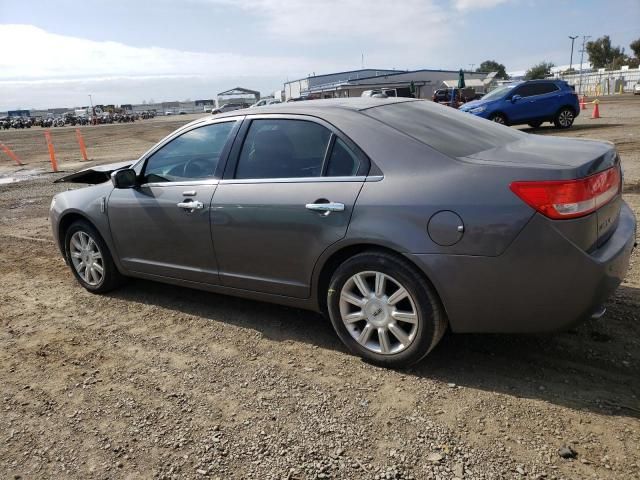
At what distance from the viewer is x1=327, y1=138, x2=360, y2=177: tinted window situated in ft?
11.0

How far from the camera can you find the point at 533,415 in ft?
9.23

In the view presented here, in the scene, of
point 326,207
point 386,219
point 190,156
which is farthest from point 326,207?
point 190,156

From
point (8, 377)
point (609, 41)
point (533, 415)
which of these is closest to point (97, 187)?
point (8, 377)

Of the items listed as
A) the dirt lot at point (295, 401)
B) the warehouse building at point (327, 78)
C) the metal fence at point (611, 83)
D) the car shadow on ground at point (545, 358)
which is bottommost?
the dirt lot at point (295, 401)

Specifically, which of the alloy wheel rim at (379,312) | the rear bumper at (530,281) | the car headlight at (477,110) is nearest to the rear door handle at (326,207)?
the alloy wheel rim at (379,312)

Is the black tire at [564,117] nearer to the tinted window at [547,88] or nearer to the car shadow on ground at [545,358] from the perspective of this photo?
the tinted window at [547,88]

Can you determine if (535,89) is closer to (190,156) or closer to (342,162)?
(190,156)

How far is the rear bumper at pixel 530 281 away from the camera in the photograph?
8.98ft

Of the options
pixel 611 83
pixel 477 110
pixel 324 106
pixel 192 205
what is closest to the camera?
pixel 324 106

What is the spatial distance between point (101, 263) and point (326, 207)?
268 centimetres

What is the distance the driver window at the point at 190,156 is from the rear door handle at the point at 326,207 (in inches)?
41.0

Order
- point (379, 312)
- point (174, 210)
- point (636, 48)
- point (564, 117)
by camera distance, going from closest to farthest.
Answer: point (379, 312) → point (174, 210) → point (564, 117) → point (636, 48)

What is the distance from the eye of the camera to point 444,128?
3545 mm

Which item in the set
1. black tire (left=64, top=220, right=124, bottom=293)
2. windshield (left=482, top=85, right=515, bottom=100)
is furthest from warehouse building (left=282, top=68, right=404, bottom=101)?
black tire (left=64, top=220, right=124, bottom=293)
